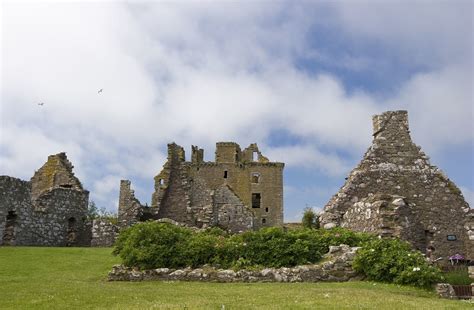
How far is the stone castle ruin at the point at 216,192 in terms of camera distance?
3268cm

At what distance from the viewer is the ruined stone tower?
62.6ft

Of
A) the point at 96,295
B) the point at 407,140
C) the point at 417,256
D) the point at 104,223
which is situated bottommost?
the point at 96,295

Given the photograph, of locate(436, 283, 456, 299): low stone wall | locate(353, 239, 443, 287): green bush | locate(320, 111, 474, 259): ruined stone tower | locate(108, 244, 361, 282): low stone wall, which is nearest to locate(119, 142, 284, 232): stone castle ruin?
locate(320, 111, 474, 259): ruined stone tower

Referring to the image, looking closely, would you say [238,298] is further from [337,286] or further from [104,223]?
[104,223]

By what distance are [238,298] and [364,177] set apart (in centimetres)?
1049

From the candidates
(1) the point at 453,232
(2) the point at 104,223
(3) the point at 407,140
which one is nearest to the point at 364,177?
(3) the point at 407,140

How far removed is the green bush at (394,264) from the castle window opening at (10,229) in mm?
16805

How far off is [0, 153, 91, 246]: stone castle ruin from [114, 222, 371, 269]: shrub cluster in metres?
10.1

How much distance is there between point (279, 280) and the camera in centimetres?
1531

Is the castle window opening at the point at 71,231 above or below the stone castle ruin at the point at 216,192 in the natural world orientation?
below

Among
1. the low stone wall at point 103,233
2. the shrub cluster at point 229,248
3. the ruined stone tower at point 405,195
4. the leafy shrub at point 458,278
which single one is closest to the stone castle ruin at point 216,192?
the low stone wall at point 103,233

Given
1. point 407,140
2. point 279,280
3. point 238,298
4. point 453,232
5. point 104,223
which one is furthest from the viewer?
point 104,223

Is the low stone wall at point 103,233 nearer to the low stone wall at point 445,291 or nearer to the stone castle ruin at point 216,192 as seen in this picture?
the stone castle ruin at point 216,192

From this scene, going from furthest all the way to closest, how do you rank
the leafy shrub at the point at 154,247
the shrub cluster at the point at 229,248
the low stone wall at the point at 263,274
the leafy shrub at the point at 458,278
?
the leafy shrub at the point at 154,247, the shrub cluster at the point at 229,248, the low stone wall at the point at 263,274, the leafy shrub at the point at 458,278
